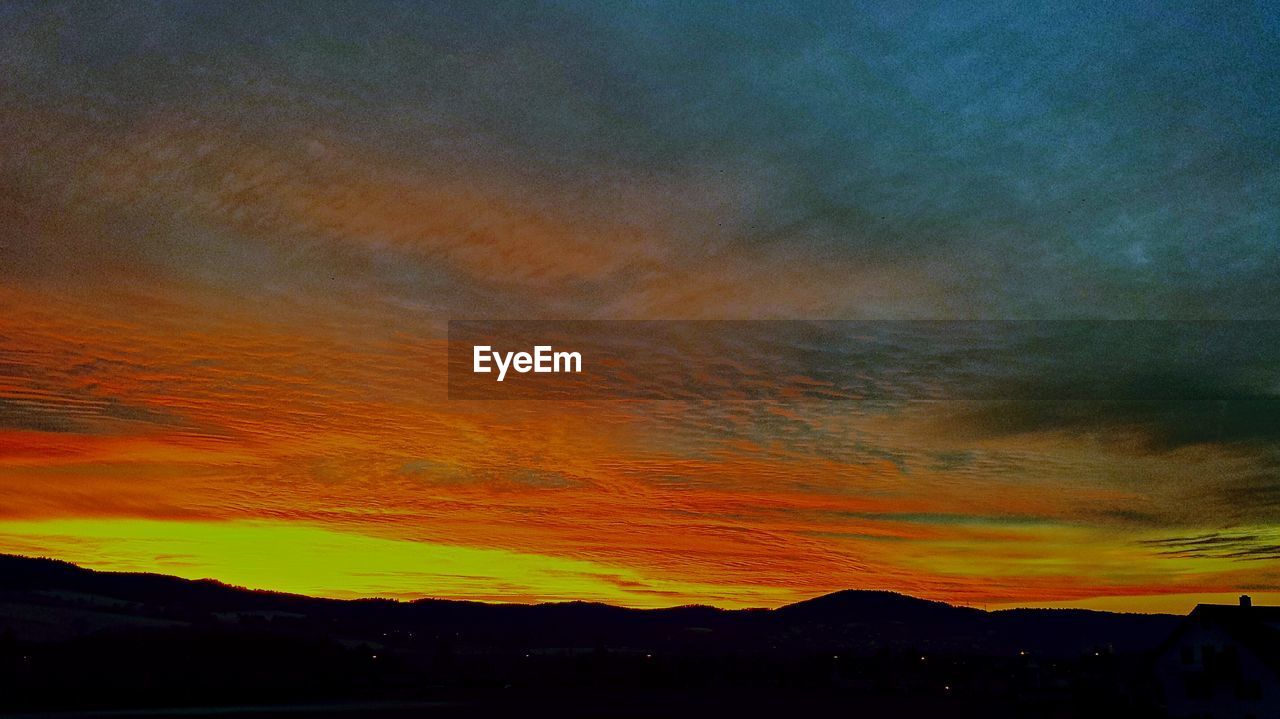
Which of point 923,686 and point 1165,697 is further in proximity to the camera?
point 923,686

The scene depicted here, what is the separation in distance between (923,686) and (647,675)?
4453 centimetres

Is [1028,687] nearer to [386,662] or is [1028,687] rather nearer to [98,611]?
[386,662]

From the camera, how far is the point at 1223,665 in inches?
2092

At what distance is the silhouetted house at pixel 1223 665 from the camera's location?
51.3 m

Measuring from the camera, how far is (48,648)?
457 feet

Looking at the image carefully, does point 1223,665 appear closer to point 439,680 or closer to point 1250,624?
point 1250,624

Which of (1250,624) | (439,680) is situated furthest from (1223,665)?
(439,680)

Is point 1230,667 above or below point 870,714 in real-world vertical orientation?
above

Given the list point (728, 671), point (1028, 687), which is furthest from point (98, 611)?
point (1028, 687)

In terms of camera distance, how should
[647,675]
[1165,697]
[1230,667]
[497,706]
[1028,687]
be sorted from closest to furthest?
[1230,667], [1165,697], [497,706], [1028,687], [647,675]

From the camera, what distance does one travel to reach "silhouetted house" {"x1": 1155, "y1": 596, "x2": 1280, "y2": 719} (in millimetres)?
51344

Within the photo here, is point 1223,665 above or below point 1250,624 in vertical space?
below

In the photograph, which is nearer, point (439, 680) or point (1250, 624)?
point (1250, 624)

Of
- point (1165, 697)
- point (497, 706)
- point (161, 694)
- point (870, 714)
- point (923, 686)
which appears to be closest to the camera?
point (1165, 697)
